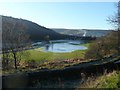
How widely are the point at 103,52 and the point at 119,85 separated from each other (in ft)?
107

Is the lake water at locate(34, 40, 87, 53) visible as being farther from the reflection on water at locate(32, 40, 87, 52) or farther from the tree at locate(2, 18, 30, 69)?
the tree at locate(2, 18, 30, 69)

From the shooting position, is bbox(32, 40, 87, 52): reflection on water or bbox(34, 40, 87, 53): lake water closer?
bbox(34, 40, 87, 53): lake water

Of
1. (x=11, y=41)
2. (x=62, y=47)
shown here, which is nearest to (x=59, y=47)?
(x=62, y=47)

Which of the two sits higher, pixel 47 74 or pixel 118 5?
pixel 118 5

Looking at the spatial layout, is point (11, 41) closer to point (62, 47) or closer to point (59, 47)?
point (59, 47)

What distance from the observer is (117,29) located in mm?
43344

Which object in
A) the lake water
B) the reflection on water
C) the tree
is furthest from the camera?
the reflection on water

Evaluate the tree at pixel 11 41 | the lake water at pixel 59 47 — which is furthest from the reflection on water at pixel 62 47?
the tree at pixel 11 41

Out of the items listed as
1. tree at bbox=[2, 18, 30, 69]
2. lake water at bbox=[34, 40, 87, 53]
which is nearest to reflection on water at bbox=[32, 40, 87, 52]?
lake water at bbox=[34, 40, 87, 53]

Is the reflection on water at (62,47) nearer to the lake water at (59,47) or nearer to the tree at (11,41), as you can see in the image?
the lake water at (59,47)

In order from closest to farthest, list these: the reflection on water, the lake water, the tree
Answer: the tree → the lake water → the reflection on water

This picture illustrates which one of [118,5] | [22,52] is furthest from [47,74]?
[118,5]

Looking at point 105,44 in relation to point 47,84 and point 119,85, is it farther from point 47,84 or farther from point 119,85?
point 119,85

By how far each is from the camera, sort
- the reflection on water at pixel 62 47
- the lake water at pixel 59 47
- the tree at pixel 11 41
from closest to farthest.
→ 1. the tree at pixel 11 41
2. the lake water at pixel 59 47
3. the reflection on water at pixel 62 47
